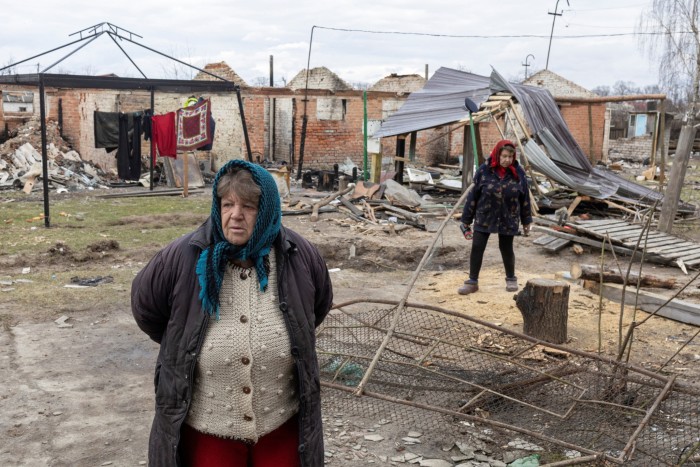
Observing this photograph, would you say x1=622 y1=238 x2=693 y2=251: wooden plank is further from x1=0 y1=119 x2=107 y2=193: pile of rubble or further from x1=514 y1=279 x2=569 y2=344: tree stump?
x1=0 y1=119 x2=107 y2=193: pile of rubble

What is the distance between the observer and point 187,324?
7.67 feet

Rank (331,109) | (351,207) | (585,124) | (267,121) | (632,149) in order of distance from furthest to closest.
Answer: (632,149) < (585,124) < (331,109) < (267,121) < (351,207)

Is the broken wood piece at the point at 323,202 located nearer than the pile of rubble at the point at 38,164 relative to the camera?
Yes

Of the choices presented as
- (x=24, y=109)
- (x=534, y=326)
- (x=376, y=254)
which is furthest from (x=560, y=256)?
(x=24, y=109)

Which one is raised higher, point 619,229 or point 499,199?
point 499,199

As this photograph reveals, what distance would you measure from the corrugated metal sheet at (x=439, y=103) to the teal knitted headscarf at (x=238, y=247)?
36.1ft

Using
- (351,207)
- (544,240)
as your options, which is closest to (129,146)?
(351,207)

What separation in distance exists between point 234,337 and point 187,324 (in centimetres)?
16

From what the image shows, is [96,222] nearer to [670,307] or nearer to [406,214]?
[406,214]

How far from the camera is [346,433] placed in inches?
166

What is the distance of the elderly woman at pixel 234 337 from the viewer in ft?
7.63

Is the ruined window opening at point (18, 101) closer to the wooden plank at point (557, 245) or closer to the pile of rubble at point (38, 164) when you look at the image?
the pile of rubble at point (38, 164)

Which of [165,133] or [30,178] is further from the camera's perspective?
[30,178]

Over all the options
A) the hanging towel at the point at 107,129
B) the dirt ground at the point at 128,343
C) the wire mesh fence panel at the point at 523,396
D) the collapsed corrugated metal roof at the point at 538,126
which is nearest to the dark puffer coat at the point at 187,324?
the wire mesh fence panel at the point at 523,396
